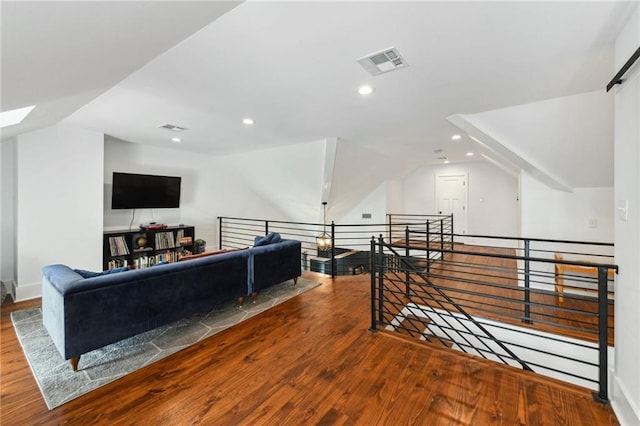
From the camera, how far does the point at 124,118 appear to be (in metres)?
3.72

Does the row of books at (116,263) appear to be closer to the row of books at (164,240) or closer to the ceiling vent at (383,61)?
the row of books at (164,240)

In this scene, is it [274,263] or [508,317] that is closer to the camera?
[508,317]

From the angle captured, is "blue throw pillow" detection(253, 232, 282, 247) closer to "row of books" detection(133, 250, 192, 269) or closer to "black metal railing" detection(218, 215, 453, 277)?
"row of books" detection(133, 250, 192, 269)

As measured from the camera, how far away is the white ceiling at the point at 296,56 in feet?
4.52

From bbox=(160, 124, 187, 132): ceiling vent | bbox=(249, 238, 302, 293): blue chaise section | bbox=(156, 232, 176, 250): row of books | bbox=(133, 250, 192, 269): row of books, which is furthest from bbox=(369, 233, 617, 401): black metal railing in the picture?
bbox=(156, 232, 176, 250): row of books

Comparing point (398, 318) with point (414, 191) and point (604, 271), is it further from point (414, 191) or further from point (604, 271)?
point (414, 191)

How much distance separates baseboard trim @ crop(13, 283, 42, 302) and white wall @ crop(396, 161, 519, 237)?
8736 millimetres

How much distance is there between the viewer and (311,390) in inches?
78.4

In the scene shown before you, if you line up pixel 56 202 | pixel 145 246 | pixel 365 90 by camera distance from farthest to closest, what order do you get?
pixel 145 246, pixel 56 202, pixel 365 90

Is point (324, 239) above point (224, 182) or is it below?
below

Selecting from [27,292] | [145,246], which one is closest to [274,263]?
[145,246]

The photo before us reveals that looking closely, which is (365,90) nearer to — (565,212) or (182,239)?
(565,212)

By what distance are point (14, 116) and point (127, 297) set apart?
2050mm

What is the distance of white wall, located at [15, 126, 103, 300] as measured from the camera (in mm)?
3781
